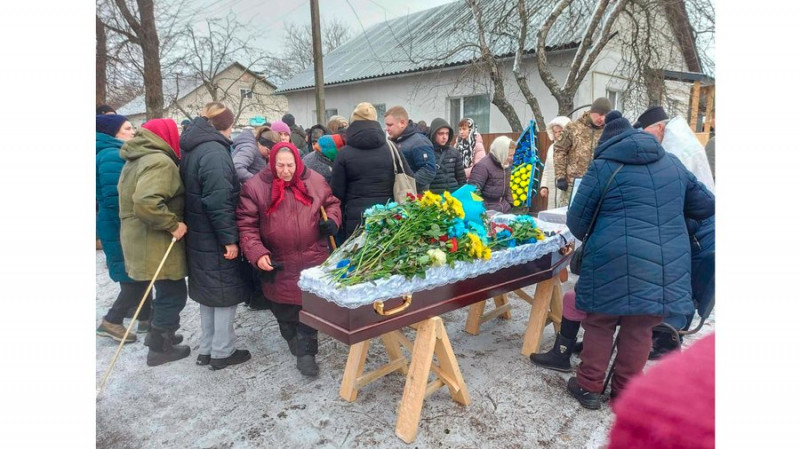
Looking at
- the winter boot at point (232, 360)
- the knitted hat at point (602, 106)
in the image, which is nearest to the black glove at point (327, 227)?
the winter boot at point (232, 360)

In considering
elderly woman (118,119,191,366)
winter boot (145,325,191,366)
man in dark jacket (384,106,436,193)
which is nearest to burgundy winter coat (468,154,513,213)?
man in dark jacket (384,106,436,193)

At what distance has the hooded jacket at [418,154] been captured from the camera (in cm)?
426

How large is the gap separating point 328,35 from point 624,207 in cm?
1097

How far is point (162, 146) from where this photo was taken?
2951mm

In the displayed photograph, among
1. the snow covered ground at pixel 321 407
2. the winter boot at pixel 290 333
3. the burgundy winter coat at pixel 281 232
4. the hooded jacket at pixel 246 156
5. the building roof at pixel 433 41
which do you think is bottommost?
the snow covered ground at pixel 321 407

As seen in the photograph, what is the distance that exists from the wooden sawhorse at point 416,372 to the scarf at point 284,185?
100 cm

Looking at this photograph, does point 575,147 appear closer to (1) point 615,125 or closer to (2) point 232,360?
(1) point 615,125

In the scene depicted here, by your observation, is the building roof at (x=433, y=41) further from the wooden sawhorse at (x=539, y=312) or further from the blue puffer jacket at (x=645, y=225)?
the blue puffer jacket at (x=645, y=225)

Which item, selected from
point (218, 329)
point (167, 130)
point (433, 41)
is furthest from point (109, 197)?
point (433, 41)

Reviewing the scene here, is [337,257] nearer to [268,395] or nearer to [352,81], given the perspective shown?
[268,395]

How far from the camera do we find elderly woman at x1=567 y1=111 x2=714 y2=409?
2.27 metres

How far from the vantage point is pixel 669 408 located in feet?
1.65

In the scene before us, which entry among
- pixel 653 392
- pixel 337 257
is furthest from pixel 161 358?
pixel 653 392

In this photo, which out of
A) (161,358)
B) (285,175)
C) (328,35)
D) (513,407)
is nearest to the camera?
(513,407)
